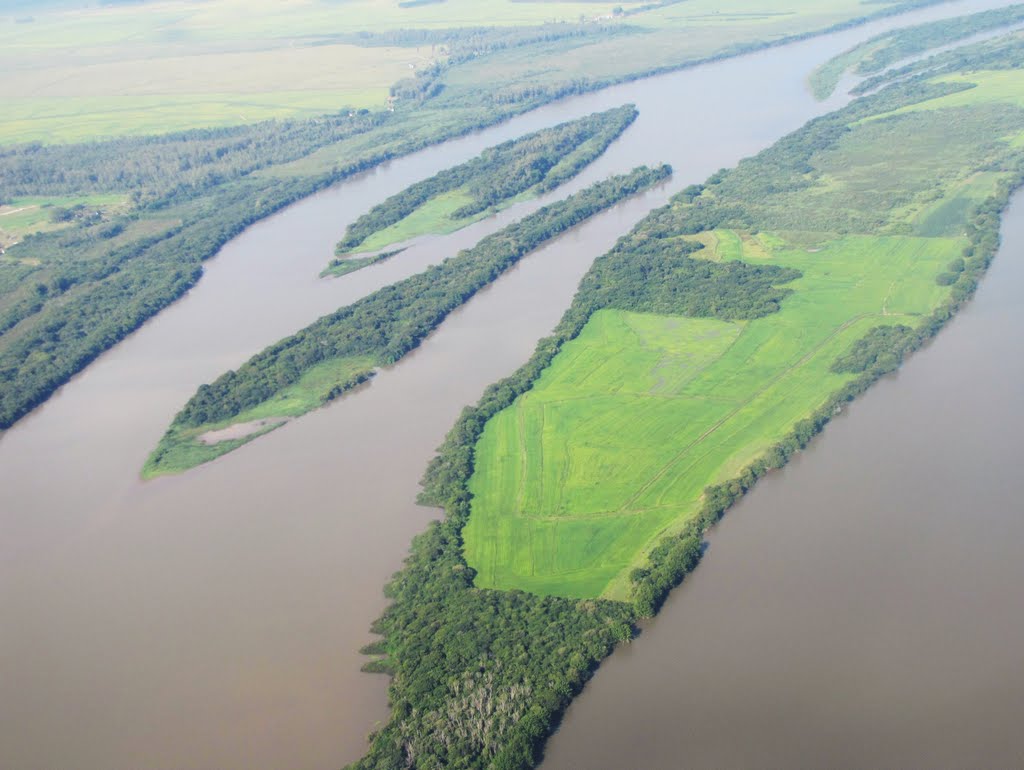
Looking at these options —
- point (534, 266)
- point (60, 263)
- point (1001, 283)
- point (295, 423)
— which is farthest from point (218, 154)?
point (1001, 283)

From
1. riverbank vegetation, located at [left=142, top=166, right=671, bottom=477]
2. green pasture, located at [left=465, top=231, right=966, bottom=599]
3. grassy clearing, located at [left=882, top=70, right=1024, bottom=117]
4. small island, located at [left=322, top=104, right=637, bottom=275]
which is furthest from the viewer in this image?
grassy clearing, located at [left=882, top=70, right=1024, bottom=117]

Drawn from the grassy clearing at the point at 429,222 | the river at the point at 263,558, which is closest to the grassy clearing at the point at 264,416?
the river at the point at 263,558

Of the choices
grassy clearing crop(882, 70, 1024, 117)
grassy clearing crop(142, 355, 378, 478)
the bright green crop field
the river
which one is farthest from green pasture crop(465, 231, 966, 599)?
grassy clearing crop(882, 70, 1024, 117)

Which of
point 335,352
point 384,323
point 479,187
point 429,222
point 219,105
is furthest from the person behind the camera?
point 219,105

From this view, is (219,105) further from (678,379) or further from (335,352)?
(678,379)

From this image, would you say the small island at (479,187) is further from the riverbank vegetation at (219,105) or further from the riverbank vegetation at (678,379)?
the riverbank vegetation at (678,379)

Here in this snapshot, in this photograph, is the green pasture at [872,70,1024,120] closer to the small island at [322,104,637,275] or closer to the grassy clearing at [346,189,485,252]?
the small island at [322,104,637,275]

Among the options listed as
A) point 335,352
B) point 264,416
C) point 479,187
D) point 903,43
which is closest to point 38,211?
point 479,187
